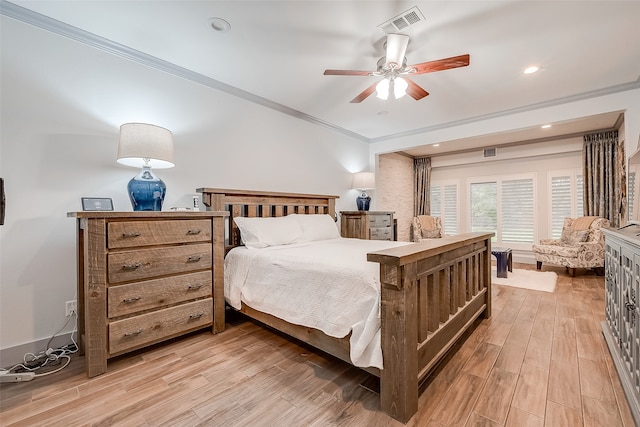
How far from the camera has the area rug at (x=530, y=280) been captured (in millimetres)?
3711

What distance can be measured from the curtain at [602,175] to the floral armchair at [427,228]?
245cm

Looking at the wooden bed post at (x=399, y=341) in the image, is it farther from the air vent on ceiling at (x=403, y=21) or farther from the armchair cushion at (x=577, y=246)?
the armchair cushion at (x=577, y=246)

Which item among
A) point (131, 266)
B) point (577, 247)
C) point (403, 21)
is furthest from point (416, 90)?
point (577, 247)

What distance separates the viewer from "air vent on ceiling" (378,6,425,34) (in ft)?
6.51

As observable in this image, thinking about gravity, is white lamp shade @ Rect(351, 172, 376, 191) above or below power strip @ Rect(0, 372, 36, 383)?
above

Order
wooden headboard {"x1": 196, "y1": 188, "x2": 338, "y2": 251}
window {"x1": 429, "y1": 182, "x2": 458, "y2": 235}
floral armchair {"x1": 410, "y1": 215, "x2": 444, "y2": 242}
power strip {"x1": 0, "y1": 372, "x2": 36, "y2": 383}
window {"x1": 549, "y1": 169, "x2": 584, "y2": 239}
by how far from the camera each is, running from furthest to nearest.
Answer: window {"x1": 429, "y1": 182, "x2": 458, "y2": 235}
floral armchair {"x1": 410, "y1": 215, "x2": 444, "y2": 242}
window {"x1": 549, "y1": 169, "x2": 584, "y2": 239}
wooden headboard {"x1": 196, "y1": 188, "x2": 338, "y2": 251}
power strip {"x1": 0, "y1": 372, "x2": 36, "y2": 383}

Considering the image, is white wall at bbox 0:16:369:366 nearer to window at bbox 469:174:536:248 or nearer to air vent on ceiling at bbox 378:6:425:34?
air vent on ceiling at bbox 378:6:425:34

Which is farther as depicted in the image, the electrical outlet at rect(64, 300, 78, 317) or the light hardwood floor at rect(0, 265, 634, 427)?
the electrical outlet at rect(64, 300, 78, 317)

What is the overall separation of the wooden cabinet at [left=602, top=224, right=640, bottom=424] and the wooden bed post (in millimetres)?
1052

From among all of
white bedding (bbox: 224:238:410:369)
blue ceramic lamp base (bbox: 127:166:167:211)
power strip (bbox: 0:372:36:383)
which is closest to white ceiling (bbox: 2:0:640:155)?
blue ceramic lamp base (bbox: 127:166:167:211)

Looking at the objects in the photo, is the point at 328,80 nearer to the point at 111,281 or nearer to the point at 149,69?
the point at 149,69

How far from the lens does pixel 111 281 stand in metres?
1.84

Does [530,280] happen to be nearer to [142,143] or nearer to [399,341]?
[399,341]

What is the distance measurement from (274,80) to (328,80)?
23.2 inches
